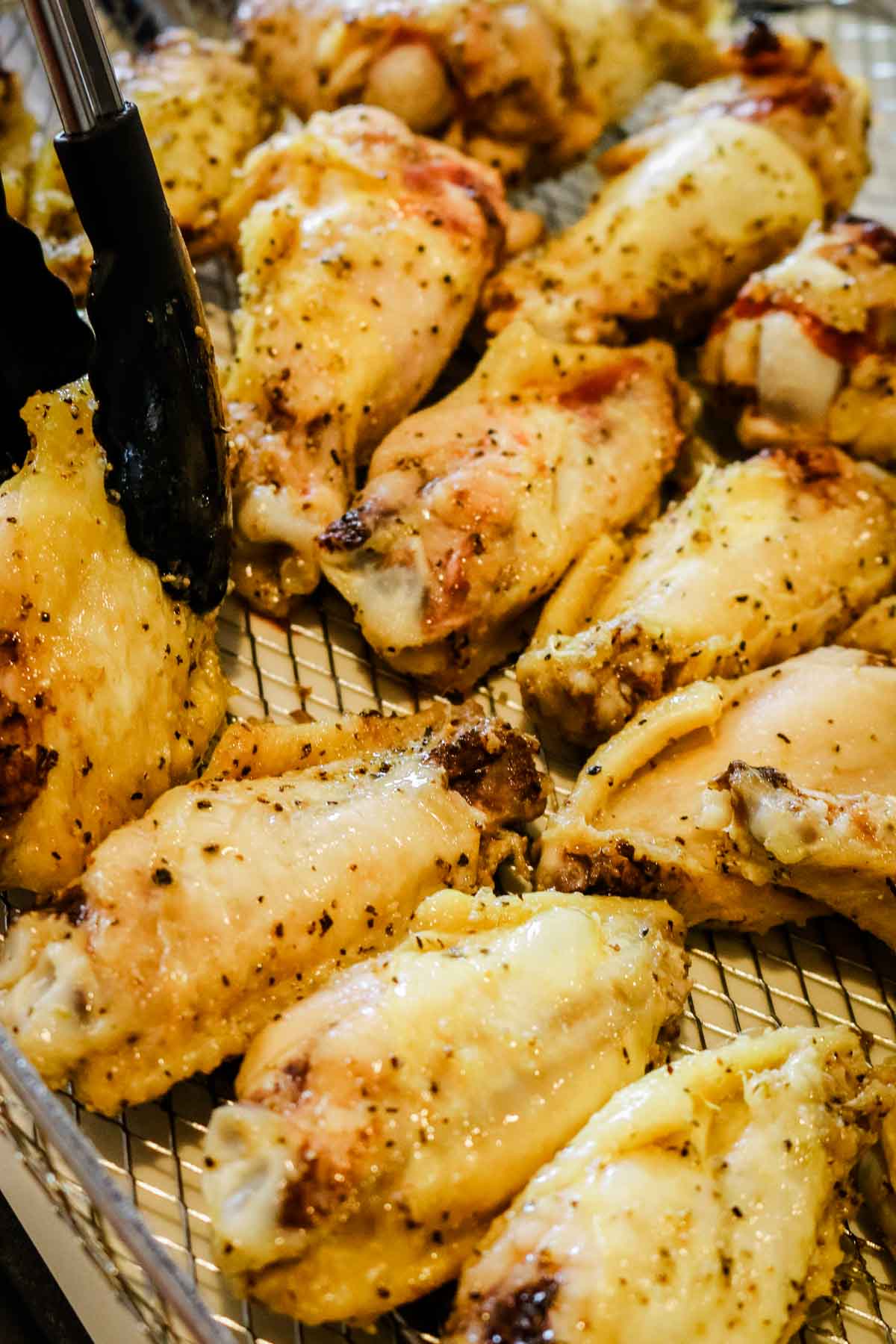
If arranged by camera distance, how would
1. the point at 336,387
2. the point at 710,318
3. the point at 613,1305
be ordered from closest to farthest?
1. the point at 613,1305
2. the point at 336,387
3. the point at 710,318

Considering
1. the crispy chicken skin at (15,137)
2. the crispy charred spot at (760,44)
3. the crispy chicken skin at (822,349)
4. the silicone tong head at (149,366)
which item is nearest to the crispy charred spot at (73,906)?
the silicone tong head at (149,366)

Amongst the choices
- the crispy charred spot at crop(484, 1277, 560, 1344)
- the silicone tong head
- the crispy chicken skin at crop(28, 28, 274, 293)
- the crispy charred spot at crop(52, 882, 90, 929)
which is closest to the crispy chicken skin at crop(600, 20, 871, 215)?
the crispy chicken skin at crop(28, 28, 274, 293)

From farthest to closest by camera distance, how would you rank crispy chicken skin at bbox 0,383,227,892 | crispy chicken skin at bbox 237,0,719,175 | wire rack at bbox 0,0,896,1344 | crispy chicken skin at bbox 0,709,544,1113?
crispy chicken skin at bbox 237,0,719,175 < crispy chicken skin at bbox 0,383,227,892 < crispy chicken skin at bbox 0,709,544,1113 < wire rack at bbox 0,0,896,1344

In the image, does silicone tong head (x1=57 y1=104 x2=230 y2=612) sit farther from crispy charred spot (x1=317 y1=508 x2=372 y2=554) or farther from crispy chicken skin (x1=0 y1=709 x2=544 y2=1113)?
crispy chicken skin (x1=0 y1=709 x2=544 y2=1113)

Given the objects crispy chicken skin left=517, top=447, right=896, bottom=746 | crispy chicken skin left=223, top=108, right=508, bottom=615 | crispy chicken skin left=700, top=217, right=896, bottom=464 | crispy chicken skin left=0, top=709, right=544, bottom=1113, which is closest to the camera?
crispy chicken skin left=0, top=709, right=544, bottom=1113

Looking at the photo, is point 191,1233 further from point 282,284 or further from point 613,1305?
point 282,284

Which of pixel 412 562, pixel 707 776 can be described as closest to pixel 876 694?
pixel 707 776
